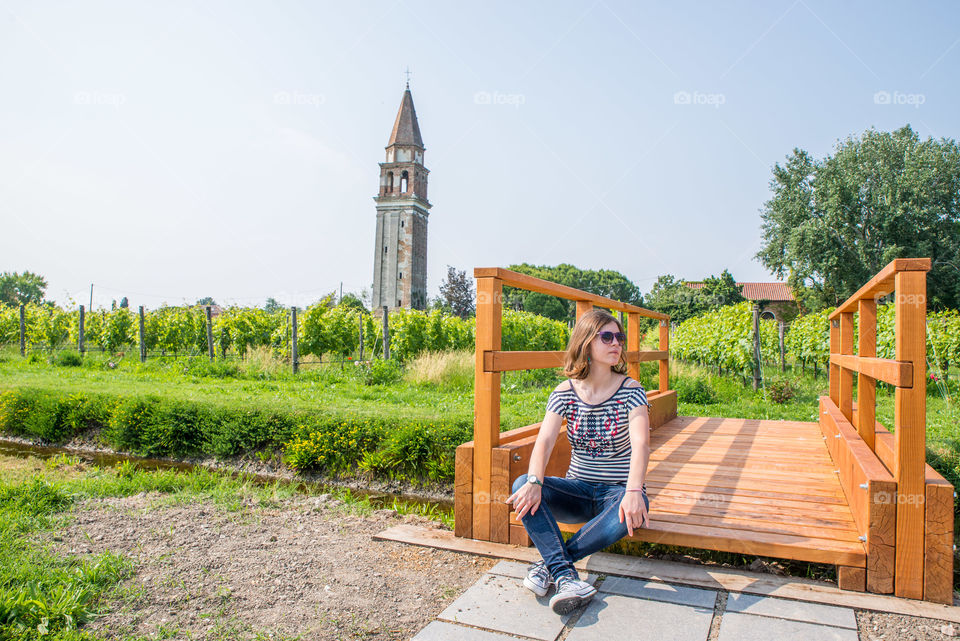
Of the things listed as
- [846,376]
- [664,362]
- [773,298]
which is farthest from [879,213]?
[773,298]

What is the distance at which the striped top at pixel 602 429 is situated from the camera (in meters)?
2.74

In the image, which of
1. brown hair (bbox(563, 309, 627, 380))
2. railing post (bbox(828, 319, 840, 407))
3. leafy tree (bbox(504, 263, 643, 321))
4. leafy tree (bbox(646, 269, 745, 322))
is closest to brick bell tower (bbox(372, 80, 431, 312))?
leafy tree (bbox(504, 263, 643, 321))

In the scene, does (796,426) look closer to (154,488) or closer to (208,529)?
(208,529)

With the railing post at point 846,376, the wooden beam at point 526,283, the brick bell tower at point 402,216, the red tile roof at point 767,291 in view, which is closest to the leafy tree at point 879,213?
the railing post at point 846,376

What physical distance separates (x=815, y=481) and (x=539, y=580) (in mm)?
2150

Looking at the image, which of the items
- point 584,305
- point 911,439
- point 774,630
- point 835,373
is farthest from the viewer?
point 835,373

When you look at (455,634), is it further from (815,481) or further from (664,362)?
(664,362)

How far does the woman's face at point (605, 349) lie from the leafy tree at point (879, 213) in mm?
27832

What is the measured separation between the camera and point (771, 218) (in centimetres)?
3042

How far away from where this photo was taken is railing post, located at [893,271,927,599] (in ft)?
7.50

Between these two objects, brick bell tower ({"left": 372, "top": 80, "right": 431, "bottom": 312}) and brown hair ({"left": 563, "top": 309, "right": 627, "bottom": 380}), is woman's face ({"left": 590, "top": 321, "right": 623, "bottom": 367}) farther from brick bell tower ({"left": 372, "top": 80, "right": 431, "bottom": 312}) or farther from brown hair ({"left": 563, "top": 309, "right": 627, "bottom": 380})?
brick bell tower ({"left": 372, "top": 80, "right": 431, "bottom": 312})

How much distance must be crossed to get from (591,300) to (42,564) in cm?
302

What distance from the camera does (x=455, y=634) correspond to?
2.14m

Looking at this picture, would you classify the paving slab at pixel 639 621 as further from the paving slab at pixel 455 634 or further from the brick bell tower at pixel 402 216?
the brick bell tower at pixel 402 216
